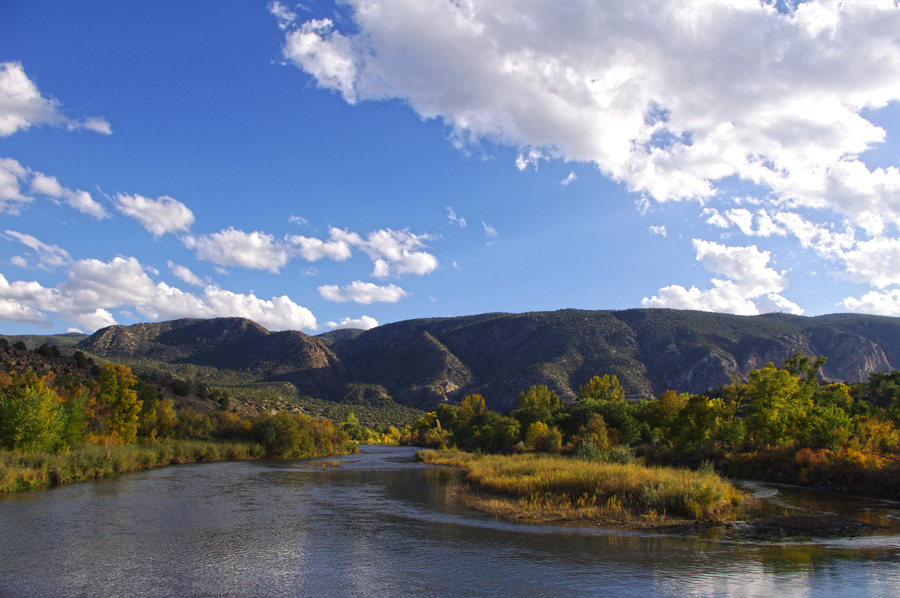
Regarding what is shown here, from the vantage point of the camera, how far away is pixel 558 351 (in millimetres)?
158750

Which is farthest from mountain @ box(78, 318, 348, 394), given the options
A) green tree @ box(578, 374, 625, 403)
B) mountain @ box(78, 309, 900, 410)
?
green tree @ box(578, 374, 625, 403)

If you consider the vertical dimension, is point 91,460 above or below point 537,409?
below

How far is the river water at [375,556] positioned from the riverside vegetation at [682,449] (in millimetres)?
5011

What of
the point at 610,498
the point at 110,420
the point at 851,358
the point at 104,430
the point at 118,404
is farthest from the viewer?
the point at 851,358

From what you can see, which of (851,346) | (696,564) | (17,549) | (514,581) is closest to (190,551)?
(17,549)

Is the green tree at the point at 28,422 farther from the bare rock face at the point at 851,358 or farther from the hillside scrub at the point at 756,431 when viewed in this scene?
the bare rock face at the point at 851,358

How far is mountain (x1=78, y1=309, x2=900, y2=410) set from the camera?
14200cm

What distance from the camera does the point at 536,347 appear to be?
168 metres

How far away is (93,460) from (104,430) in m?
15.1

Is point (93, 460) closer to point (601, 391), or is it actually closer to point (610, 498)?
point (610, 498)

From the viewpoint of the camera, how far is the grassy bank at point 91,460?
107 ft

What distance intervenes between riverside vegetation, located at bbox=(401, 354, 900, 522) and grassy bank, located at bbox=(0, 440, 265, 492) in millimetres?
27384

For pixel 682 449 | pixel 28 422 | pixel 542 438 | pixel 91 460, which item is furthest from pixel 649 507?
pixel 542 438

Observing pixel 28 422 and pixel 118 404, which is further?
pixel 118 404
